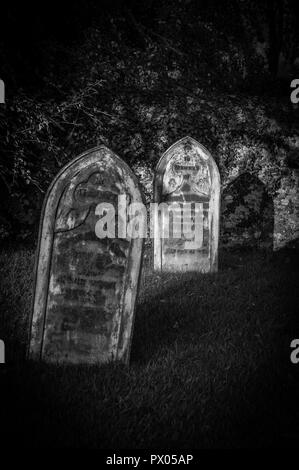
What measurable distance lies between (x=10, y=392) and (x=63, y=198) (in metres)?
1.38

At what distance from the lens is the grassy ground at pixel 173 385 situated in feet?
7.29

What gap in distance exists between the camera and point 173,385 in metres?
2.73

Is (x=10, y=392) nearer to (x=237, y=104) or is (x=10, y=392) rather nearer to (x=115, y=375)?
(x=115, y=375)

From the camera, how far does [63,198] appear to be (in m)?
2.87

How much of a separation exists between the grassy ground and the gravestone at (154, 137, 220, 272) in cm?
133

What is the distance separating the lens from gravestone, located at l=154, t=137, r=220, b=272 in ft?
18.0

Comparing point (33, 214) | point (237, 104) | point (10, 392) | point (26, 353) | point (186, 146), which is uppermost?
point (237, 104)
